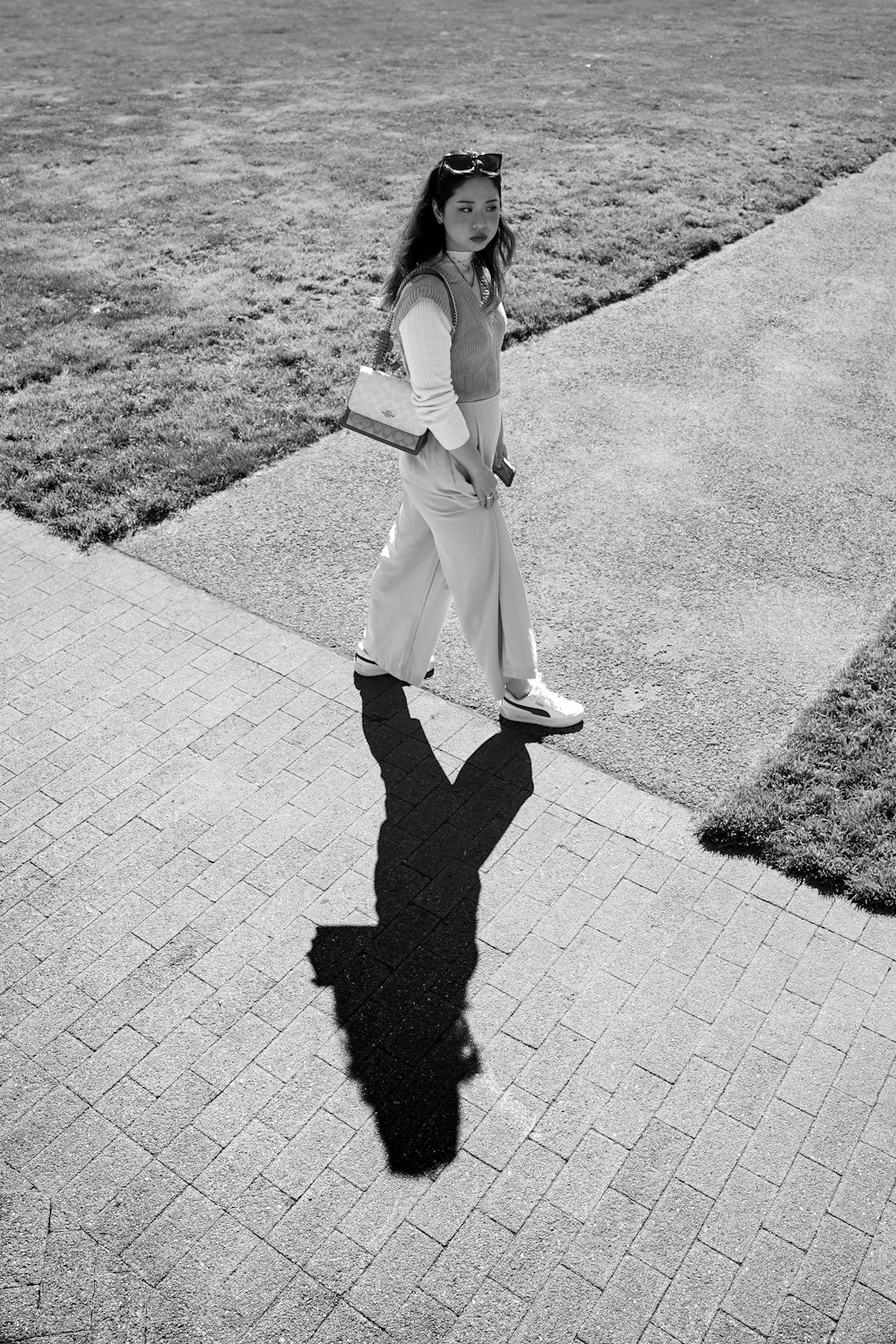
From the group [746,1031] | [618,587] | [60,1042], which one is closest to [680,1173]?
[746,1031]

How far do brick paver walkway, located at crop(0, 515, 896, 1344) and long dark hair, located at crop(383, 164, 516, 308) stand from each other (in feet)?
5.80

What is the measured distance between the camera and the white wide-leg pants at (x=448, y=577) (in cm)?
445

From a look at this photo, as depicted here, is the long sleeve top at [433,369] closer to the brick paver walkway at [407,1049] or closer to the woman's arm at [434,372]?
the woman's arm at [434,372]

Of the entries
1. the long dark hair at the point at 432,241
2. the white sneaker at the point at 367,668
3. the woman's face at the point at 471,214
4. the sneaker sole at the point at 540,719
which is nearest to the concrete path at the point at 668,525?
the sneaker sole at the point at 540,719

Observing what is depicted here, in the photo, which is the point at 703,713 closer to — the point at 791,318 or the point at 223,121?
the point at 791,318

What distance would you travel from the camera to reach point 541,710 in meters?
4.79

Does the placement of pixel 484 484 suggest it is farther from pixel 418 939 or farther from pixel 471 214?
pixel 418 939

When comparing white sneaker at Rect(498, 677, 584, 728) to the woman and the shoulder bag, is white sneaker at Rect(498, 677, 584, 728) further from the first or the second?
the shoulder bag

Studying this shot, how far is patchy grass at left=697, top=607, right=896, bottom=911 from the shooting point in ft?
13.4

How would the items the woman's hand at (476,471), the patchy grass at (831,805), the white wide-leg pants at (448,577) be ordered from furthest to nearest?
the white wide-leg pants at (448,577), the woman's hand at (476,471), the patchy grass at (831,805)

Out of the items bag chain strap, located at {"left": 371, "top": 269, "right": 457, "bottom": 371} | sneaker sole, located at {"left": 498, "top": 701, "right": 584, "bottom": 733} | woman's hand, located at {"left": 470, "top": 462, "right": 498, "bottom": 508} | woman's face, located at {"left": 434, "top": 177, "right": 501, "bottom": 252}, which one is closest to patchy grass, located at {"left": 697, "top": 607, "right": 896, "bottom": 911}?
sneaker sole, located at {"left": 498, "top": 701, "right": 584, "bottom": 733}

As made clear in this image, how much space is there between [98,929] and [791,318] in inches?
283

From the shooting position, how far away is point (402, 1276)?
117 inches

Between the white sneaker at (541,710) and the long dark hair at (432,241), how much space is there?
157 cm
